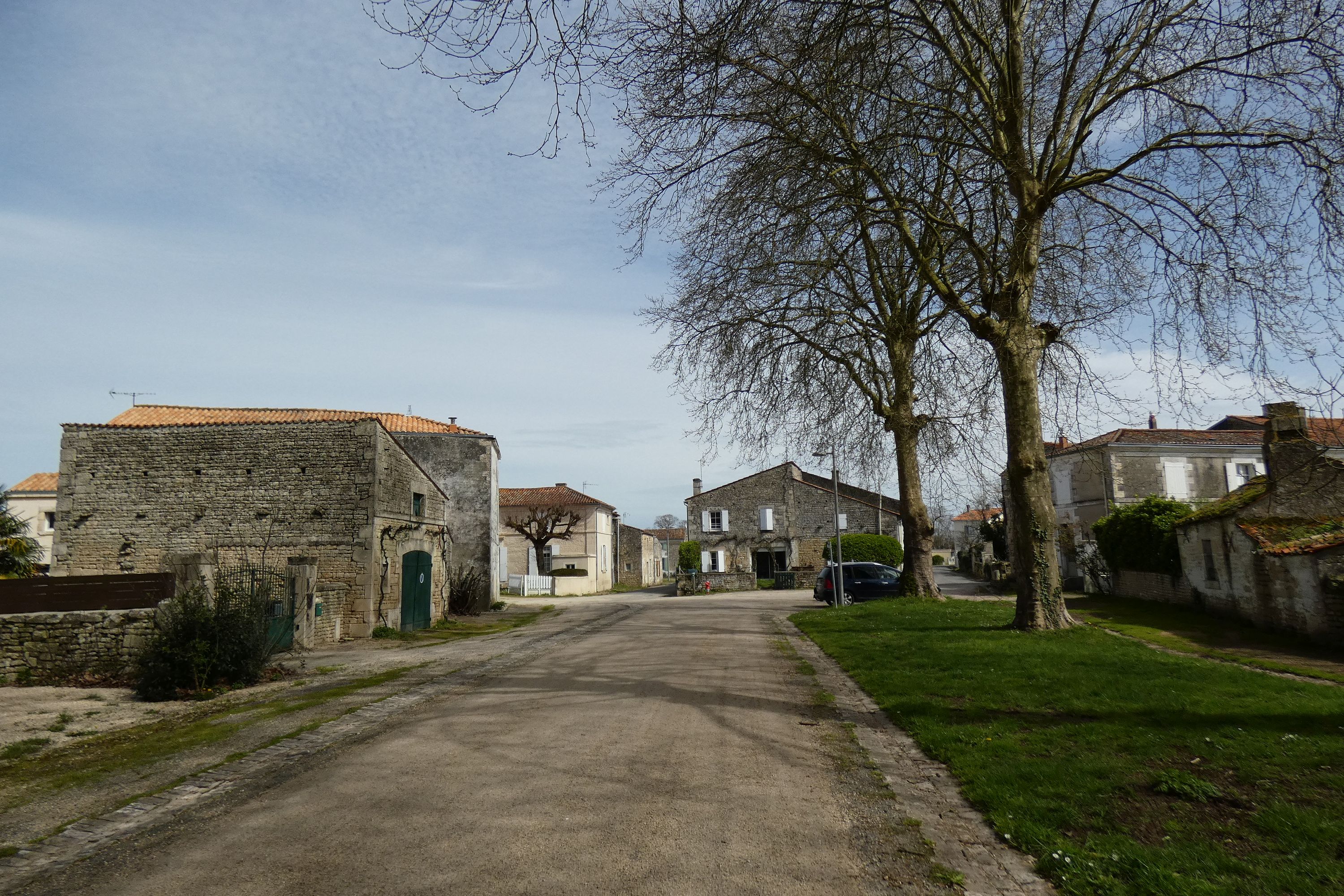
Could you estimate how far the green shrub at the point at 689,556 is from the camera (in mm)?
52375

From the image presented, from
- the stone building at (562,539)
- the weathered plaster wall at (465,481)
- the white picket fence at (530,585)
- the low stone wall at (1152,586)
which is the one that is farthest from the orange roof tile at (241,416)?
the low stone wall at (1152,586)

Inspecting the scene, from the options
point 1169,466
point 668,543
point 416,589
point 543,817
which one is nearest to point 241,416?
point 416,589

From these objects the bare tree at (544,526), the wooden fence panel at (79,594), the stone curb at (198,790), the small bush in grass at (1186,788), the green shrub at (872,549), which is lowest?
the stone curb at (198,790)

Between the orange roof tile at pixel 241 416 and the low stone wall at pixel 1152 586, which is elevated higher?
the orange roof tile at pixel 241 416

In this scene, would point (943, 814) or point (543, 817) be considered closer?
point (543, 817)

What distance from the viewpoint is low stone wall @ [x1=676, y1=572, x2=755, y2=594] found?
43281 mm

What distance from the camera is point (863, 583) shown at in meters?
27.7

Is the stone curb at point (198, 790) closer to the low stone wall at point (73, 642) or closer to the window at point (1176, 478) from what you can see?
the low stone wall at point (73, 642)

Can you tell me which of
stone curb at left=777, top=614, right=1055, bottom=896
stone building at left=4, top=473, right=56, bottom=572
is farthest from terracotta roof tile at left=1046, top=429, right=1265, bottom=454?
stone building at left=4, top=473, right=56, bottom=572

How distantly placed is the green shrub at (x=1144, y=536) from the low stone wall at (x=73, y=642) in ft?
77.9

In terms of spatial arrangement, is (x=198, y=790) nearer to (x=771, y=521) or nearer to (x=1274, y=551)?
(x=1274, y=551)

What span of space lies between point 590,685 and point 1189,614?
1674 centimetres

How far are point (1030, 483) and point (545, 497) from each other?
1738 inches

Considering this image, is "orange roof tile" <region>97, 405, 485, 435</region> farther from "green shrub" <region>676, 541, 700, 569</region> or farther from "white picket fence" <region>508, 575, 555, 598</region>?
"green shrub" <region>676, 541, 700, 569</region>
